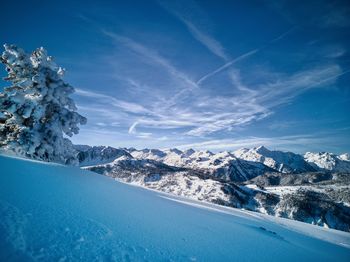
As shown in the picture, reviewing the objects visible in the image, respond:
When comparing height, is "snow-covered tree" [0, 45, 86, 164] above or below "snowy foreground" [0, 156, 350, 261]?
above

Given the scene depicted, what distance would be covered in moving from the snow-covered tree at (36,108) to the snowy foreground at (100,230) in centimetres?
750

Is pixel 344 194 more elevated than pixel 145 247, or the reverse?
pixel 344 194

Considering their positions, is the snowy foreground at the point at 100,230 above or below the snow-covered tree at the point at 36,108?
below

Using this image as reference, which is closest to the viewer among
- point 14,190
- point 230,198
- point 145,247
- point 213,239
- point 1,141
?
point 145,247

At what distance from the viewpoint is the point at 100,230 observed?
19.4 ft

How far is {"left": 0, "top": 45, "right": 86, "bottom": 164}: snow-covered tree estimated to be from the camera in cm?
1588

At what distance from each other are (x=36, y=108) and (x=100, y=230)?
49.2 feet

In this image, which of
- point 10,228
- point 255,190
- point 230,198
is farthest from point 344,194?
point 10,228

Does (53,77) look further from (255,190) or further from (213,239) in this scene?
(255,190)

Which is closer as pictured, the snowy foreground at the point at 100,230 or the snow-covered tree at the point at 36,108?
the snowy foreground at the point at 100,230

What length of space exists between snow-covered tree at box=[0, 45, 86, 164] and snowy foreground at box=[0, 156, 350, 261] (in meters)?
7.50

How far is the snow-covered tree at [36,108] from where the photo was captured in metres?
15.9

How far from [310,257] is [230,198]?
490 feet

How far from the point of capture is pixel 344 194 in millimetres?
166750
